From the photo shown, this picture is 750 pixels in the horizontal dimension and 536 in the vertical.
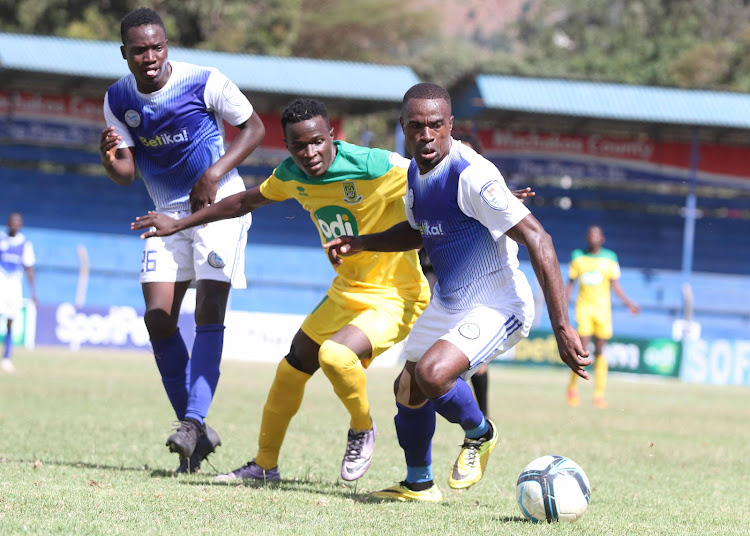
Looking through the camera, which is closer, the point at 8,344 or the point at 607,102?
the point at 8,344

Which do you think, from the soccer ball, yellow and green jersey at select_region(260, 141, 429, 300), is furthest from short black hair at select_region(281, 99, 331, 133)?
the soccer ball

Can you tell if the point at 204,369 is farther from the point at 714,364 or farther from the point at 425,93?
the point at 714,364

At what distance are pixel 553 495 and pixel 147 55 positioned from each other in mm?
3276

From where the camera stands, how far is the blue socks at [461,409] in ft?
17.0

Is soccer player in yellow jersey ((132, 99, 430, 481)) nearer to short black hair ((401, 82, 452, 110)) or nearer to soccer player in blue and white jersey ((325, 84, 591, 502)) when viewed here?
soccer player in blue and white jersey ((325, 84, 591, 502))

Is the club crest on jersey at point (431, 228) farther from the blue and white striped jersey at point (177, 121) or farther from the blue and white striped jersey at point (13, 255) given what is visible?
the blue and white striped jersey at point (13, 255)

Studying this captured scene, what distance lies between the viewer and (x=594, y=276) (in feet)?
49.2

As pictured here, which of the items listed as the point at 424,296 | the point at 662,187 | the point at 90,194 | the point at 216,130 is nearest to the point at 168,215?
the point at 216,130

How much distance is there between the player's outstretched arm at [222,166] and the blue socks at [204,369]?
0.75 m

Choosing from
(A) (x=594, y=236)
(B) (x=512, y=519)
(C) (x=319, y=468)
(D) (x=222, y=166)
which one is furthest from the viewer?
(A) (x=594, y=236)

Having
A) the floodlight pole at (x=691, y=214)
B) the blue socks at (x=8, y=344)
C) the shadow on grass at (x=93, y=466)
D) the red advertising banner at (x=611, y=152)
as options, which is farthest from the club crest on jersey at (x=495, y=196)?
the red advertising banner at (x=611, y=152)

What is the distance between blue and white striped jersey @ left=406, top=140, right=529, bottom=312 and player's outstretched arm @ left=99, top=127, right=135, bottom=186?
1748 millimetres

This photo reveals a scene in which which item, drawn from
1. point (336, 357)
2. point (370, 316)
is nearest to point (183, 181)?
point (370, 316)

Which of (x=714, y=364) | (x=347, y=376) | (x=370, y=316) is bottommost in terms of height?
(x=714, y=364)
